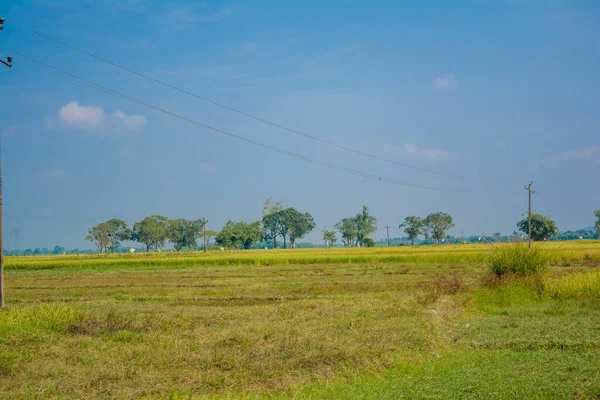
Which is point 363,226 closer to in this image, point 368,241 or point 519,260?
point 368,241

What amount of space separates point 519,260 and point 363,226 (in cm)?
11051

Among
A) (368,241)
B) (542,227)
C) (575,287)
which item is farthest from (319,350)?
(368,241)

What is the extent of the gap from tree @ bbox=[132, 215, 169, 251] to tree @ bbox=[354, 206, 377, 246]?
46253mm

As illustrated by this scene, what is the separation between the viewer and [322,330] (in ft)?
32.7

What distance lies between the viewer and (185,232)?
12512 cm

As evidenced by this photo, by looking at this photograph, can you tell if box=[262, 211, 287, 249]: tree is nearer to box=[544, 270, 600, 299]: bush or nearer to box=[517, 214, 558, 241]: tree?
box=[517, 214, 558, 241]: tree

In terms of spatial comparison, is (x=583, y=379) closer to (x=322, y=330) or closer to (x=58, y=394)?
(x=322, y=330)

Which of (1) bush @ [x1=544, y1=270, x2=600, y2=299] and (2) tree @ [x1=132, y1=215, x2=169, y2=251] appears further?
(2) tree @ [x1=132, y1=215, x2=169, y2=251]

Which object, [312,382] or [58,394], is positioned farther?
[312,382]

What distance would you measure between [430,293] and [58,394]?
11106 millimetres

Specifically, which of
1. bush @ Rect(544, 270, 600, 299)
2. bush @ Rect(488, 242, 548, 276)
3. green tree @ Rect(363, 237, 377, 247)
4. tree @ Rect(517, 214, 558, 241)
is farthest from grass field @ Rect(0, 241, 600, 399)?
green tree @ Rect(363, 237, 377, 247)

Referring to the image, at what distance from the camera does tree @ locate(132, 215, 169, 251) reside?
117 meters

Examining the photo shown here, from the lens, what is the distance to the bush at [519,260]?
18125 millimetres

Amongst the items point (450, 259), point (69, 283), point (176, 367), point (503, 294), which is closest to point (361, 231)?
point (450, 259)
